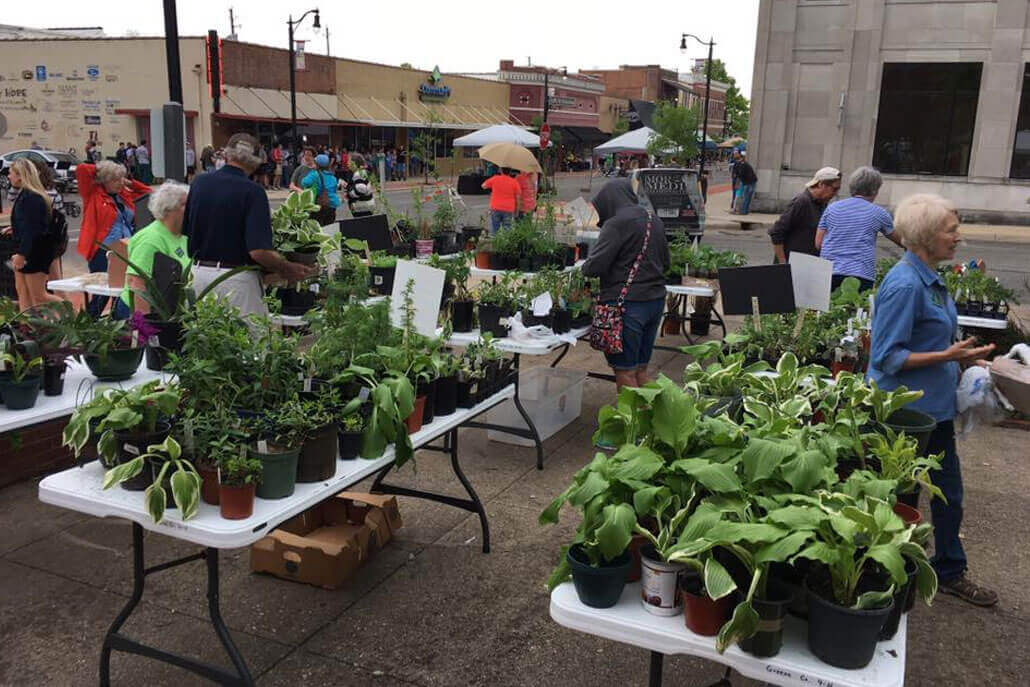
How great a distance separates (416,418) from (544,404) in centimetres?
244

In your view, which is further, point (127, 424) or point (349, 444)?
point (349, 444)

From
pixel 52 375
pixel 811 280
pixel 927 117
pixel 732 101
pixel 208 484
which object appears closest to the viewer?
pixel 208 484

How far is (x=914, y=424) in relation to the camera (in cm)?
318

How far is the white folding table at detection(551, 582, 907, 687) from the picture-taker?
2062mm

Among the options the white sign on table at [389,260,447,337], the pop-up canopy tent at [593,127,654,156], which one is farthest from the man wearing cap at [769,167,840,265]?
the pop-up canopy tent at [593,127,654,156]

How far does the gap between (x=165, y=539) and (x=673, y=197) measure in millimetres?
12668

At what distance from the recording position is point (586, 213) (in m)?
9.05

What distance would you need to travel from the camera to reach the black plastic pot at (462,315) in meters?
5.84

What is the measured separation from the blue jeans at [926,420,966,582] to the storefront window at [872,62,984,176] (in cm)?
2023

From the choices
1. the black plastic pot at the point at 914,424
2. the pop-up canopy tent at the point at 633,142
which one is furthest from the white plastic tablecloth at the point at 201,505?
the pop-up canopy tent at the point at 633,142

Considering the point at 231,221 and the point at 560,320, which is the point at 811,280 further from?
the point at 231,221

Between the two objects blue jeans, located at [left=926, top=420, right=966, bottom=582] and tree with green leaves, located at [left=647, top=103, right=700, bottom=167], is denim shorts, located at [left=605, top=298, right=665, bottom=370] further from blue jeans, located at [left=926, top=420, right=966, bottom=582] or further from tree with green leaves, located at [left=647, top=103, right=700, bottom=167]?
tree with green leaves, located at [left=647, top=103, right=700, bottom=167]

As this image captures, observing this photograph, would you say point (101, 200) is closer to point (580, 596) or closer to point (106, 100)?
point (580, 596)

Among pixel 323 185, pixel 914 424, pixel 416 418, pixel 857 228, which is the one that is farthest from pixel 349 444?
pixel 323 185
